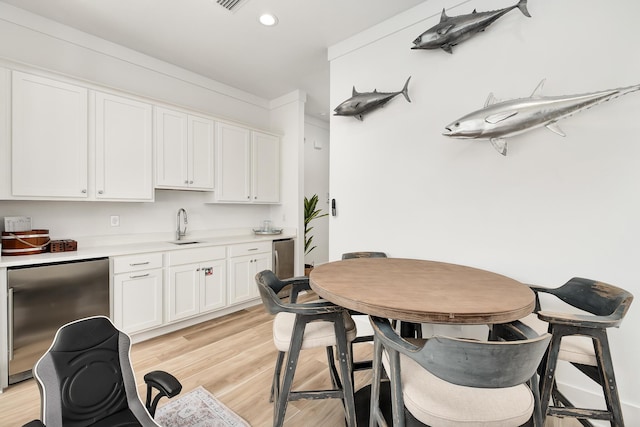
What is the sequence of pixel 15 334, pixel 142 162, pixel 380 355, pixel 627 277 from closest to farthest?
pixel 380 355 < pixel 627 277 < pixel 15 334 < pixel 142 162

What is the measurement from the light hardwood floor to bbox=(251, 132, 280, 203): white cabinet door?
5.82ft

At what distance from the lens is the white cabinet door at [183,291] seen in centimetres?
285

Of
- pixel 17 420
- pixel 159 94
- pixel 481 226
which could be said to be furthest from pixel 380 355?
pixel 159 94

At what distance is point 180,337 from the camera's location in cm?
282

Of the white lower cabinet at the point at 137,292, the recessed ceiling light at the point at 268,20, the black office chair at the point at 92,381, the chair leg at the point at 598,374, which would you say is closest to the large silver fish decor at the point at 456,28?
the recessed ceiling light at the point at 268,20

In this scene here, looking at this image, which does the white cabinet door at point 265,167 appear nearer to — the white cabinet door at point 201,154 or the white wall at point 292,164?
the white wall at point 292,164

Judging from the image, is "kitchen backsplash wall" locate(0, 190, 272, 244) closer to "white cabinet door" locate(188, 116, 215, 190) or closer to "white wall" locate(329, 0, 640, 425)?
"white cabinet door" locate(188, 116, 215, 190)

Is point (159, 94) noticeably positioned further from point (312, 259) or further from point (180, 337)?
point (312, 259)

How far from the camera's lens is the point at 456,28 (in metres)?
2.03

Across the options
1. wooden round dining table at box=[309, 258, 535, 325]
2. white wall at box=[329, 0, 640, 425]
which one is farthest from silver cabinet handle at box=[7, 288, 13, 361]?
white wall at box=[329, 0, 640, 425]

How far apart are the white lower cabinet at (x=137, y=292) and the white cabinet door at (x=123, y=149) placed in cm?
67

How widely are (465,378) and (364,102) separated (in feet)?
7.55

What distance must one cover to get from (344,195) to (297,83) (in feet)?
6.55

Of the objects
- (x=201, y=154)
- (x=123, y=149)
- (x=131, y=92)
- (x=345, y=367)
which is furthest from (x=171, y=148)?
(x=345, y=367)
